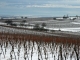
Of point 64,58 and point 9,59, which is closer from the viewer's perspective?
point 9,59

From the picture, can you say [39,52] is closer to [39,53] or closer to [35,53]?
[39,53]

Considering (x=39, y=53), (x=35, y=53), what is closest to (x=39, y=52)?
(x=39, y=53)

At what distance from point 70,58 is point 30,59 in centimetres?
229

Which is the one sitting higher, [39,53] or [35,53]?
[39,53]

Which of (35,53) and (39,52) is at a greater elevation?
(39,52)

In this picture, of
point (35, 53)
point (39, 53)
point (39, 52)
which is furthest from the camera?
point (35, 53)

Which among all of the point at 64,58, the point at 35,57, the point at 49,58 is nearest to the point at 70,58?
the point at 64,58

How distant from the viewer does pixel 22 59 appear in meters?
11.3

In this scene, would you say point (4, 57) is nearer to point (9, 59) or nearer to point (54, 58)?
point (9, 59)

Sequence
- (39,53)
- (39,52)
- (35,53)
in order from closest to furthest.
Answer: (39,53) < (39,52) < (35,53)

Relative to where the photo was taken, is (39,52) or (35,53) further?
(35,53)

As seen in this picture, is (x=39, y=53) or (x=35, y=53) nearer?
(x=39, y=53)

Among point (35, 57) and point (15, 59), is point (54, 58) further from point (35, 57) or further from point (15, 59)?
point (15, 59)

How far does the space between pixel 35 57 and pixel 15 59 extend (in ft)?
4.25
